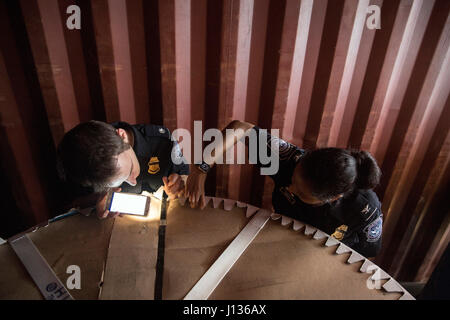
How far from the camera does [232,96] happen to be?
71.4 inches

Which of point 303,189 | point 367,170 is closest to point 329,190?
point 303,189

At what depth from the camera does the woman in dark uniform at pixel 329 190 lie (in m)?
1.21

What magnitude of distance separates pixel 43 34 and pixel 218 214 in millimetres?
1435

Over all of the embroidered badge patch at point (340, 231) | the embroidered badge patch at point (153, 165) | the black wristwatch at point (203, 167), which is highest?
the black wristwatch at point (203, 167)

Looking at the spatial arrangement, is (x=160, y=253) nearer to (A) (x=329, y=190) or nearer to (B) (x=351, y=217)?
(A) (x=329, y=190)

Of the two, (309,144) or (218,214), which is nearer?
(218,214)

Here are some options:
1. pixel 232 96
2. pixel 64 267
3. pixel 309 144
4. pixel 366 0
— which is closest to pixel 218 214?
pixel 64 267

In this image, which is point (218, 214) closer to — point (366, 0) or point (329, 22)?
point (329, 22)

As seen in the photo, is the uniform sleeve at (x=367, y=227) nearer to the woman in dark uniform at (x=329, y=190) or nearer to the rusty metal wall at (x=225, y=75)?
the woman in dark uniform at (x=329, y=190)

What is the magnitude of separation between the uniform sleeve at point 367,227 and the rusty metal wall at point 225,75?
787mm

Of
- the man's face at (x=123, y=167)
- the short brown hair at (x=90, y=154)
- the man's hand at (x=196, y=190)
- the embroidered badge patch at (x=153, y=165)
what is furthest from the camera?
the embroidered badge patch at (x=153, y=165)

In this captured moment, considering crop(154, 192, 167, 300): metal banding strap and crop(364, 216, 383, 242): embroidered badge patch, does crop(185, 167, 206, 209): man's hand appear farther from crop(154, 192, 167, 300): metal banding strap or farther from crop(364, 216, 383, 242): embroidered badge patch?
crop(364, 216, 383, 242): embroidered badge patch

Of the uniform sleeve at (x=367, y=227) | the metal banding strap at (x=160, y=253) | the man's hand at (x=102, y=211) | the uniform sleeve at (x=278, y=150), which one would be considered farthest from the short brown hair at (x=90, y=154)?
the uniform sleeve at (x=367, y=227)

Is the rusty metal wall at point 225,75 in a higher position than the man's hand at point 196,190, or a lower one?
higher
